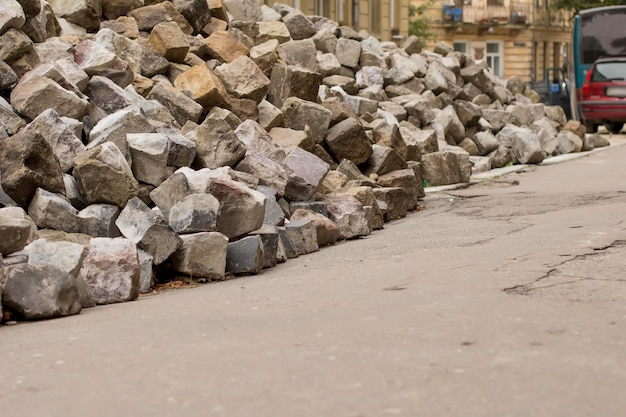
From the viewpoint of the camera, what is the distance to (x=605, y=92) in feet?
89.2

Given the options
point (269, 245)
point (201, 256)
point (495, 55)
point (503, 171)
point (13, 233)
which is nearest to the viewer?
point (13, 233)

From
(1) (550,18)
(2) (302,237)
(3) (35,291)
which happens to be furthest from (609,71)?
(1) (550,18)

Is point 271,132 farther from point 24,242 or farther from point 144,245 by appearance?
point 24,242

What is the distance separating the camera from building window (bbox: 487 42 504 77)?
185 ft

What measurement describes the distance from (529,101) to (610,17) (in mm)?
8337

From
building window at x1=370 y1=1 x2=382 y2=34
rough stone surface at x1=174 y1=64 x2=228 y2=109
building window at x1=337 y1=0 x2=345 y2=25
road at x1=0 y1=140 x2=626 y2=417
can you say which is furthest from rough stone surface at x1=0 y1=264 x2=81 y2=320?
building window at x1=370 y1=1 x2=382 y2=34

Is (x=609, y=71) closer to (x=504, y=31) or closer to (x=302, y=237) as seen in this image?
(x=302, y=237)

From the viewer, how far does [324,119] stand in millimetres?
12672

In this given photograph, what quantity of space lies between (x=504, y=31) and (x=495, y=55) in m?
1.38

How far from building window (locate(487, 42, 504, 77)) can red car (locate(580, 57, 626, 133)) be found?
29043 millimetres

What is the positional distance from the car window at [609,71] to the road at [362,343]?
19599 mm

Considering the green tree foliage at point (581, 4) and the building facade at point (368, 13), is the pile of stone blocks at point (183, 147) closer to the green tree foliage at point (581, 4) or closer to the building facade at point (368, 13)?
the building facade at point (368, 13)

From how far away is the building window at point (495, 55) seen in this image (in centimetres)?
5650

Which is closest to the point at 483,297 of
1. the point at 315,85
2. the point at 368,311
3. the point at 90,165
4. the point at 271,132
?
the point at 368,311
